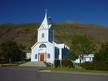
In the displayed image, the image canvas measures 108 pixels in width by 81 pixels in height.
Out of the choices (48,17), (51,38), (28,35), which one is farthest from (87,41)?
(28,35)

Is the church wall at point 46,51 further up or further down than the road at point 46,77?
further up

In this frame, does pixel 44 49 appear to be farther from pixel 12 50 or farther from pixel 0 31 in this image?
pixel 0 31

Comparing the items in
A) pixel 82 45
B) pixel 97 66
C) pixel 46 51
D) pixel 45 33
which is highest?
pixel 45 33

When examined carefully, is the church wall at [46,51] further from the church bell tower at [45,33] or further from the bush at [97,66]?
the bush at [97,66]

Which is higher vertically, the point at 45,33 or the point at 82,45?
the point at 45,33

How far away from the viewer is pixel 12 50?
47594 millimetres

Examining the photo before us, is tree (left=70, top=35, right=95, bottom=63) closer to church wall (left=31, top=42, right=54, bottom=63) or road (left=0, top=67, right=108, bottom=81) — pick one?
church wall (left=31, top=42, right=54, bottom=63)

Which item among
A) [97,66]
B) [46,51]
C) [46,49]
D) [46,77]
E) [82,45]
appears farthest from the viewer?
[46,49]

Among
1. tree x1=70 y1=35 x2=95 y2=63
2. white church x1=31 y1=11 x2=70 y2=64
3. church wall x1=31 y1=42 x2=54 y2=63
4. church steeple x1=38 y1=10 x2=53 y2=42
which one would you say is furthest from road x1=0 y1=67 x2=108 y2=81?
church steeple x1=38 y1=10 x2=53 y2=42

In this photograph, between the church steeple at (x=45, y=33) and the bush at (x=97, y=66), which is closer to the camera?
the bush at (x=97, y=66)

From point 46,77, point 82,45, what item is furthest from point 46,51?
point 46,77

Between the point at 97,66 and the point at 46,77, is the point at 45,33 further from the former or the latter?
the point at 46,77

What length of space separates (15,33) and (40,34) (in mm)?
150890

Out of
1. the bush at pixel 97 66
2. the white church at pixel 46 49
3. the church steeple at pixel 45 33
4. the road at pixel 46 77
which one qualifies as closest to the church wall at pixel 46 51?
the white church at pixel 46 49
